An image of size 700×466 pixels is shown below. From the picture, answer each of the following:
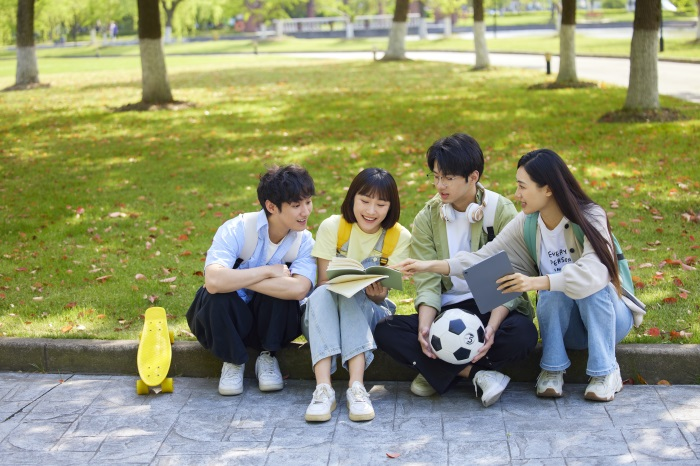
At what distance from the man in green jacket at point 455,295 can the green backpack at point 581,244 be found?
26 cm

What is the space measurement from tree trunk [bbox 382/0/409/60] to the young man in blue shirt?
26053 millimetres

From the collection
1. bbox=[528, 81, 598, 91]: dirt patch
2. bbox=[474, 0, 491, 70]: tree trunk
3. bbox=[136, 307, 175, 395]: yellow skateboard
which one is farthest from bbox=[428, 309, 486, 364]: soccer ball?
bbox=[474, 0, 491, 70]: tree trunk

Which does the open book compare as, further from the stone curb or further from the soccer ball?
the stone curb

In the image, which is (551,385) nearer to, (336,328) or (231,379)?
(336,328)

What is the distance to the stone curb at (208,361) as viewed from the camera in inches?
192

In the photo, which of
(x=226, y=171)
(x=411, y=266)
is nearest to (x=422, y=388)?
(x=411, y=266)

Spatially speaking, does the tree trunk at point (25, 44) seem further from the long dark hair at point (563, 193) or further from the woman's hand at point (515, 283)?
the woman's hand at point (515, 283)

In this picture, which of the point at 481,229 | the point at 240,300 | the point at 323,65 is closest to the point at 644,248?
the point at 481,229

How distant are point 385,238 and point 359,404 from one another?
0.99 meters

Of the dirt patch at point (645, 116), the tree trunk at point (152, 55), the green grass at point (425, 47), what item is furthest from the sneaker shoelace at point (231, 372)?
the green grass at point (425, 47)

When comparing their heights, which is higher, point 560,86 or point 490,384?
point 560,86

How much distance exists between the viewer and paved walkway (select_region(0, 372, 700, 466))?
4145mm

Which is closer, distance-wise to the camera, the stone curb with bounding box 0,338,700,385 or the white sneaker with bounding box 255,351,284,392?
the stone curb with bounding box 0,338,700,385

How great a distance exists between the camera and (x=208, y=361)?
5297mm
